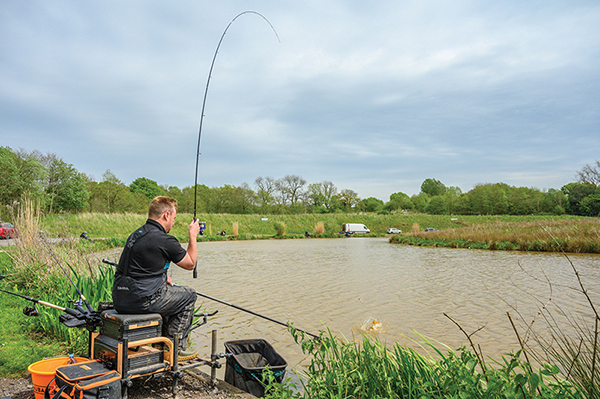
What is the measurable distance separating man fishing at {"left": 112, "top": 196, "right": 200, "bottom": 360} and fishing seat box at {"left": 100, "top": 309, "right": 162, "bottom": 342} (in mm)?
100

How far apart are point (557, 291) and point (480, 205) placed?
55.5 meters

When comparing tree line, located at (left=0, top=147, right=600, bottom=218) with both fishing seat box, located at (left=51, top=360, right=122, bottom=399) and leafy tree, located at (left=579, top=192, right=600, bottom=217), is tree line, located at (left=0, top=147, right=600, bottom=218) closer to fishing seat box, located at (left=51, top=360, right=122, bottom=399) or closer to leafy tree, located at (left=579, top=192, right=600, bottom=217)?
leafy tree, located at (left=579, top=192, right=600, bottom=217)

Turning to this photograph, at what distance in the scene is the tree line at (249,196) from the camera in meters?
32.3

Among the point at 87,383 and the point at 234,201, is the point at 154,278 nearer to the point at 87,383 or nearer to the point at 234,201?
the point at 87,383

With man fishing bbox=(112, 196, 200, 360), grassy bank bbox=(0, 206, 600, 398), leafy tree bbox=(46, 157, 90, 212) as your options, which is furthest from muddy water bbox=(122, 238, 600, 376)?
leafy tree bbox=(46, 157, 90, 212)

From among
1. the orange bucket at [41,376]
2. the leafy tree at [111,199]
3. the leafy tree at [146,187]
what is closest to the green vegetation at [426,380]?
the orange bucket at [41,376]

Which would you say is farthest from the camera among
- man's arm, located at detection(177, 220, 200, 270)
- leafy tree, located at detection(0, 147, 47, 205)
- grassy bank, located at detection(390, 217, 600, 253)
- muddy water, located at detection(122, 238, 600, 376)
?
leafy tree, located at detection(0, 147, 47, 205)

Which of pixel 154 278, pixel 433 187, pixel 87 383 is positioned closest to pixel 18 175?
pixel 154 278

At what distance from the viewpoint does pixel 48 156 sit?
3947 cm

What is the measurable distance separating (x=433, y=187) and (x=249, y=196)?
Result: 47941 millimetres

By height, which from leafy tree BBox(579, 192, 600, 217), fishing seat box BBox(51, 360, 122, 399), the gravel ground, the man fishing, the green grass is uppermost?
leafy tree BBox(579, 192, 600, 217)

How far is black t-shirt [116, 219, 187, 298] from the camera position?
3.21m

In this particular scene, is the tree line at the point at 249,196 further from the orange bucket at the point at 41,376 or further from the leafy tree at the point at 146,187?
the orange bucket at the point at 41,376

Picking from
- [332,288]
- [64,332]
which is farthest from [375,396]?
[332,288]
